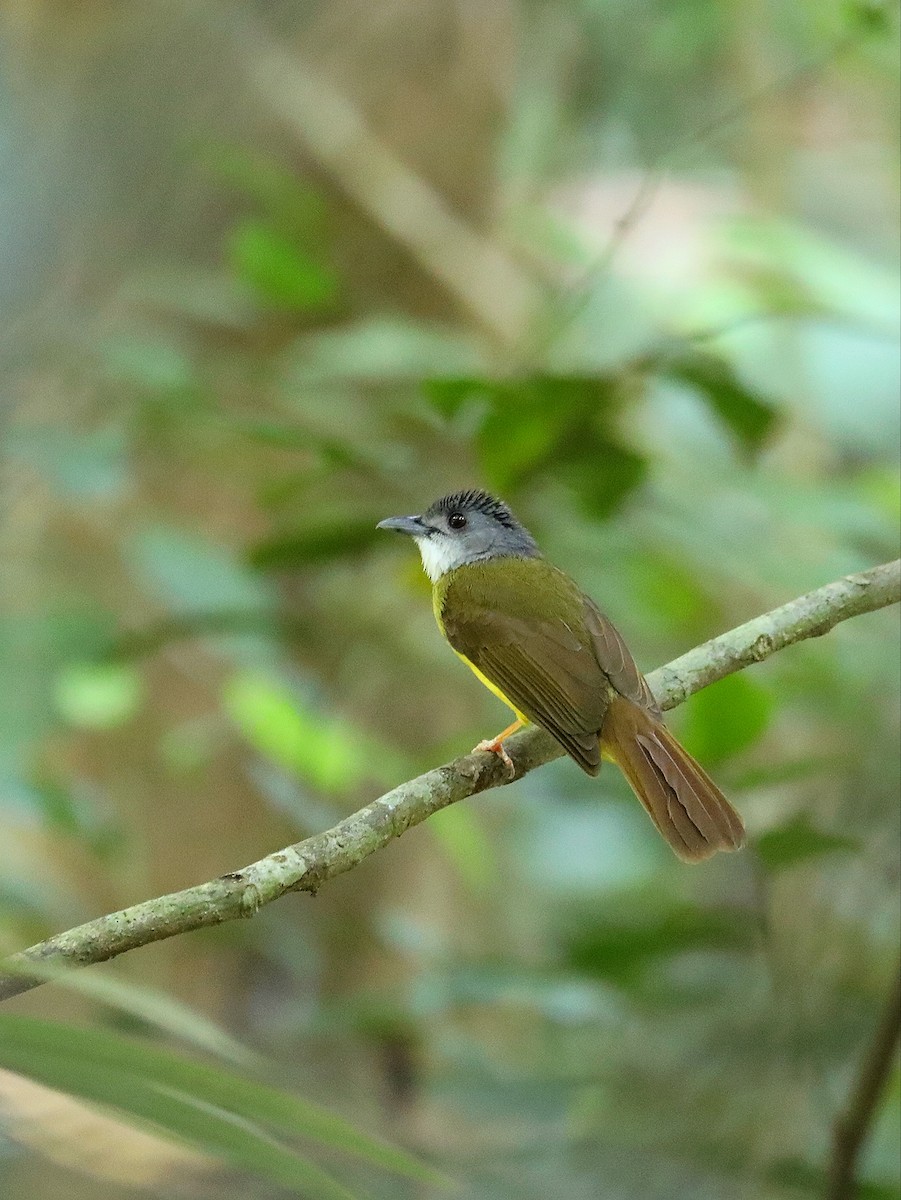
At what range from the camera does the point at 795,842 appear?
7.21ft

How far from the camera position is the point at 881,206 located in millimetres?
7141

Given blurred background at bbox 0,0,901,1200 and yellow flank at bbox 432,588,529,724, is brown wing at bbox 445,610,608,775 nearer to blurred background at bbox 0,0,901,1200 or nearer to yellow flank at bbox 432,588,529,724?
yellow flank at bbox 432,588,529,724

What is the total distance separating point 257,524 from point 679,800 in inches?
108

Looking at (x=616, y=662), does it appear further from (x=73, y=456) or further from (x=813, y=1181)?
(x=73, y=456)

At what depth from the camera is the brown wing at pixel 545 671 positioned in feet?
8.21

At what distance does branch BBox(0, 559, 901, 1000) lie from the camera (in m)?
1.18

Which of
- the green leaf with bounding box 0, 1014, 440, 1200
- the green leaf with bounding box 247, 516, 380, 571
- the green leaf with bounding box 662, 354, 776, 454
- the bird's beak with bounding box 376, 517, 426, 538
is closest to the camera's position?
the green leaf with bounding box 0, 1014, 440, 1200

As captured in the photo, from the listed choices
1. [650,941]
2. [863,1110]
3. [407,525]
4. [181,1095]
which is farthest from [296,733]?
[181,1095]

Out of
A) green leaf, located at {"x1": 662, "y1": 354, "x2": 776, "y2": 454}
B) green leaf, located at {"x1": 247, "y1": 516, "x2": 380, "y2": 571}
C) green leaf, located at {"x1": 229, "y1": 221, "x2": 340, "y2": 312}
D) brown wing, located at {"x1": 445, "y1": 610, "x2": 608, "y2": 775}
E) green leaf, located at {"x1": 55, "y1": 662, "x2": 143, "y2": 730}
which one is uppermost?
green leaf, located at {"x1": 229, "y1": 221, "x2": 340, "y2": 312}

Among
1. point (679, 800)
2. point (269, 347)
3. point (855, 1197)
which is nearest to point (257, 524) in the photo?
point (269, 347)

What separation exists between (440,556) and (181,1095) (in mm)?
2671

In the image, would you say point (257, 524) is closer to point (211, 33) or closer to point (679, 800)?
point (679, 800)

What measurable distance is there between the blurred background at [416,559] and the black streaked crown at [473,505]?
4.0 inches

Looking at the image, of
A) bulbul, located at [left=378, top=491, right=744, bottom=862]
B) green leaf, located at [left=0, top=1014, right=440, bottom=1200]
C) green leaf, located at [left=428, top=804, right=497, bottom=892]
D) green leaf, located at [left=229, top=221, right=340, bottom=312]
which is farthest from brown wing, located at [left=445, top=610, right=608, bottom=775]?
green leaf, located at [left=0, top=1014, right=440, bottom=1200]
